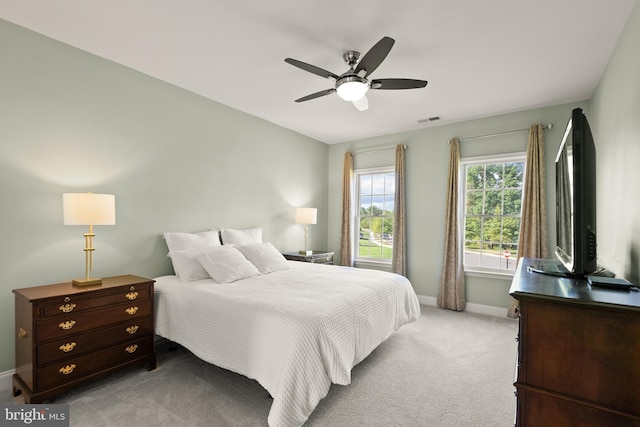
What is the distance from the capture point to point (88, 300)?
2.30m

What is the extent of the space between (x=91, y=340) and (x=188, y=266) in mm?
932

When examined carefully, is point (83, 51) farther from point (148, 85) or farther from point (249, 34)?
point (249, 34)

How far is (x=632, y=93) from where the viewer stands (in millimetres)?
2062

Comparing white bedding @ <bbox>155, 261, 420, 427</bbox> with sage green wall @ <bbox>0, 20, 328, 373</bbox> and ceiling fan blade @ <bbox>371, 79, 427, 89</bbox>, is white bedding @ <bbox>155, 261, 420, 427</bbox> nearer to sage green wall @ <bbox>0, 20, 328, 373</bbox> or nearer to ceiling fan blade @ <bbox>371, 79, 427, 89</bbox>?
sage green wall @ <bbox>0, 20, 328, 373</bbox>

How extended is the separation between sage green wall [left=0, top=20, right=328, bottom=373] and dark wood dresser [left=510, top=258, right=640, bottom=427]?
3276 millimetres

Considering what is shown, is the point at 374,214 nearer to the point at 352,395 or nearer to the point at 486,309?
the point at 486,309

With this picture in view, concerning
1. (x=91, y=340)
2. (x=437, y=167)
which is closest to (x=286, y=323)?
(x=91, y=340)

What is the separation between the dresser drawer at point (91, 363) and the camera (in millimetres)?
2109

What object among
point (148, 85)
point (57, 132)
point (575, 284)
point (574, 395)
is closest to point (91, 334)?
point (57, 132)

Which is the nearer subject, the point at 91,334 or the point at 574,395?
the point at 574,395

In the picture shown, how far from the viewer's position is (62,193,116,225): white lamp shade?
7.49 feet

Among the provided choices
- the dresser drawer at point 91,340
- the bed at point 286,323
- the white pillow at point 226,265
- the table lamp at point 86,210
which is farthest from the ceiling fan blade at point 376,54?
the dresser drawer at point 91,340

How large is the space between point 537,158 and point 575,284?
2.92 m

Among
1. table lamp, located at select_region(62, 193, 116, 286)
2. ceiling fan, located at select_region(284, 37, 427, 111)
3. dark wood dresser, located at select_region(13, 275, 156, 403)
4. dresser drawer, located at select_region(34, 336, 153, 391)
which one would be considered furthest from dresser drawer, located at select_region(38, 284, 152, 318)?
ceiling fan, located at select_region(284, 37, 427, 111)
